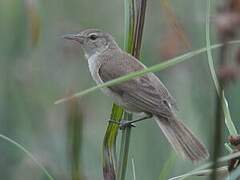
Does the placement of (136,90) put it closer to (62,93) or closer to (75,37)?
(62,93)

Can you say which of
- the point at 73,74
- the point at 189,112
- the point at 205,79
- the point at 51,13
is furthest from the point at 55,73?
the point at 205,79

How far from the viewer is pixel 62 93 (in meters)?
3.98

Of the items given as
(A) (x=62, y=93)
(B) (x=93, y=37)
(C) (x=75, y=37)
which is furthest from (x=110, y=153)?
(B) (x=93, y=37)

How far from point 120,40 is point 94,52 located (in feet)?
1.82

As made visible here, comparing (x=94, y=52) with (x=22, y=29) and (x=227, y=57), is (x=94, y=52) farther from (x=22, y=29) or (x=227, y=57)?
(x=227, y=57)

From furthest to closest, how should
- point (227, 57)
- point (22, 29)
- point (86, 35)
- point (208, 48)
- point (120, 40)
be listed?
point (120, 40) → point (86, 35) → point (22, 29) → point (208, 48) → point (227, 57)

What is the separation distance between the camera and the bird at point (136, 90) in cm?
265

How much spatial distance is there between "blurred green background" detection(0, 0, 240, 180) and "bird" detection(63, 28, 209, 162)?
0.13 meters

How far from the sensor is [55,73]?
411cm

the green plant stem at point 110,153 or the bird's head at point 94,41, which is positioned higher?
the bird's head at point 94,41

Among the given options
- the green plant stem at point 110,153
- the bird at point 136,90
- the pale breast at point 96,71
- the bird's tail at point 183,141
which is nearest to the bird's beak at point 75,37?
the bird at point 136,90

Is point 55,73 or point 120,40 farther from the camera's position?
point 120,40

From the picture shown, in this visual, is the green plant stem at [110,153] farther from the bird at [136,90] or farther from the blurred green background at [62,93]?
the blurred green background at [62,93]

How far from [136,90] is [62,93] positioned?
620 millimetres
